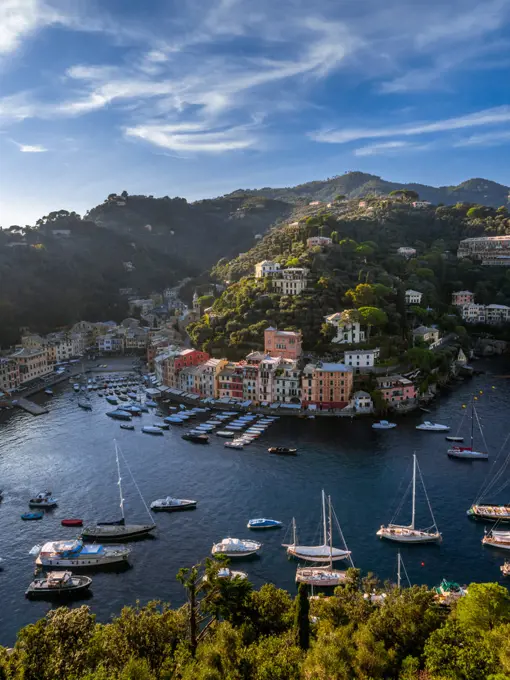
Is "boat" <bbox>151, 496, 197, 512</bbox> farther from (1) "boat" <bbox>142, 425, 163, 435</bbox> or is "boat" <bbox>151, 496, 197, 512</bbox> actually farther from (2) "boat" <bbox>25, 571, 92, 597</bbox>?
(1) "boat" <bbox>142, 425, 163, 435</bbox>

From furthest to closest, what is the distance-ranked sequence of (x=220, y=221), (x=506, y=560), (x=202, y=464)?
(x=220, y=221) → (x=202, y=464) → (x=506, y=560)

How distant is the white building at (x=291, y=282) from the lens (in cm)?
7444

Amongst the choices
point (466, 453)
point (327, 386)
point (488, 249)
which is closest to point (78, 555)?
point (466, 453)

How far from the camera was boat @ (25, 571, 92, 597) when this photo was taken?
1027 inches

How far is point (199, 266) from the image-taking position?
506 feet

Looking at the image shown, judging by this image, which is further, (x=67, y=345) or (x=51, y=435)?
(x=67, y=345)

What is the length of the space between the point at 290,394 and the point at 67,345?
44.2m

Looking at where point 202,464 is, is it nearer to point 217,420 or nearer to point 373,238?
point 217,420

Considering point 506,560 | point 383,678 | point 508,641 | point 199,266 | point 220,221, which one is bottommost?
point 506,560

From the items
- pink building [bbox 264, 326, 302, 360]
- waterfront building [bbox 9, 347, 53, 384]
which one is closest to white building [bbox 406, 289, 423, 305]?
pink building [bbox 264, 326, 302, 360]

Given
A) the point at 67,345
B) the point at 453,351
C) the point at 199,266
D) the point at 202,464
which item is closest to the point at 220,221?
the point at 199,266

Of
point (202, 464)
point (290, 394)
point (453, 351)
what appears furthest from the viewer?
point (453, 351)

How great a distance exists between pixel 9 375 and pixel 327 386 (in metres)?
40.3

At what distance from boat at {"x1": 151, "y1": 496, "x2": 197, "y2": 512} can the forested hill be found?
32755 mm
